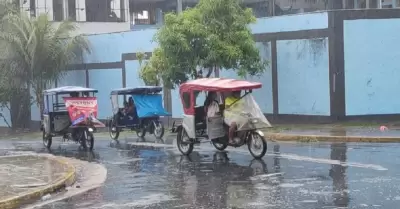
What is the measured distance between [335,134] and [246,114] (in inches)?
216

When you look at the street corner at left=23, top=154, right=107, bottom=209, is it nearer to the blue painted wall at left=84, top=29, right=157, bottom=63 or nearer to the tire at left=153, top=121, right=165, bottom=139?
the tire at left=153, top=121, right=165, bottom=139

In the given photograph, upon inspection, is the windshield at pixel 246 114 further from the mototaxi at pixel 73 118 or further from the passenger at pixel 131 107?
the passenger at pixel 131 107

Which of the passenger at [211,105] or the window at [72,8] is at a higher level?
the window at [72,8]

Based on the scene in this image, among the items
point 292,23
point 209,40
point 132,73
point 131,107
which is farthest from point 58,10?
point 292,23

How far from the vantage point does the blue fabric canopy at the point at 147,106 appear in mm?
22500

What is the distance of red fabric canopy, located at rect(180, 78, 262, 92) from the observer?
14.4m

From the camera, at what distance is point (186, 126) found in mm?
15797

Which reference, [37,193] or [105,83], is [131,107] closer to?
[105,83]

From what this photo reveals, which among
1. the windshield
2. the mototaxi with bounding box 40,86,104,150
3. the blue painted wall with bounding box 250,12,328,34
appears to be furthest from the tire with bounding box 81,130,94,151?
the blue painted wall with bounding box 250,12,328,34

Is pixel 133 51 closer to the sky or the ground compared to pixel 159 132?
closer to the sky

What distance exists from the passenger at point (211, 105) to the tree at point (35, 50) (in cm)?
1785

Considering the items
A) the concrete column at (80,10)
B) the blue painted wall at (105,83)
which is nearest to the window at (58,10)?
the concrete column at (80,10)

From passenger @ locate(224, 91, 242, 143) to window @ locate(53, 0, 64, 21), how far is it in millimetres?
28797

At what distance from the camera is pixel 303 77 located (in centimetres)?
2339
